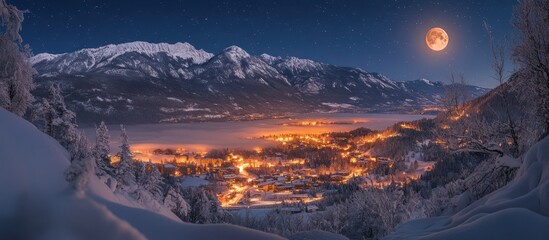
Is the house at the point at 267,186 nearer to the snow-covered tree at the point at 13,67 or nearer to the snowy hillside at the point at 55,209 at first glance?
the snow-covered tree at the point at 13,67

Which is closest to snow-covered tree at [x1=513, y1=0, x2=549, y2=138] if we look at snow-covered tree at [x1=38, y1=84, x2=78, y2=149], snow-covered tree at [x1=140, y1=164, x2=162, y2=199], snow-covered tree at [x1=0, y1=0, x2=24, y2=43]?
snow-covered tree at [x1=0, y1=0, x2=24, y2=43]

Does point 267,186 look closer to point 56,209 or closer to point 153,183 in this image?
point 153,183

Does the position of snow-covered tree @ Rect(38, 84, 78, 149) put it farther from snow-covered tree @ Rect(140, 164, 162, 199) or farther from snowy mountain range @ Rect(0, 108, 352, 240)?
snowy mountain range @ Rect(0, 108, 352, 240)

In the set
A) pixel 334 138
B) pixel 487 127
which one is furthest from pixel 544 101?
pixel 334 138

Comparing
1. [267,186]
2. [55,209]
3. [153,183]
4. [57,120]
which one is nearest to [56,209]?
[55,209]

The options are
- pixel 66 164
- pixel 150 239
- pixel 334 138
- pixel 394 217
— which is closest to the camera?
pixel 150 239

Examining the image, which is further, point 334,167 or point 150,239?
point 334,167

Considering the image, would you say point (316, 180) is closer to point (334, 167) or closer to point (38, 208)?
point (334, 167)

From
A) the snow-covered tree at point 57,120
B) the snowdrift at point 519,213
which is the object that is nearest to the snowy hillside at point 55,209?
the snowdrift at point 519,213
